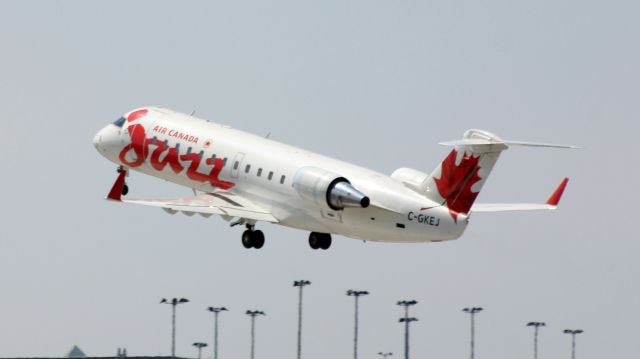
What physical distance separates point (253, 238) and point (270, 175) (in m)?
3.33

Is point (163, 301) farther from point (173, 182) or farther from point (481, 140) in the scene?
point (481, 140)

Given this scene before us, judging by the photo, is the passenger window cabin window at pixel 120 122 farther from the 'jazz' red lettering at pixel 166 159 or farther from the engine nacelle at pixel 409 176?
the engine nacelle at pixel 409 176

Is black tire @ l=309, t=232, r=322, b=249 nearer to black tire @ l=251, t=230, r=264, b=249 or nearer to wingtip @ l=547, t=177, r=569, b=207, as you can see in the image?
black tire @ l=251, t=230, r=264, b=249

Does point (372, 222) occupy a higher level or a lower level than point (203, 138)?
lower

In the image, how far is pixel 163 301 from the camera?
104688 millimetres

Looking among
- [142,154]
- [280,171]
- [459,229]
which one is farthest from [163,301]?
[459,229]

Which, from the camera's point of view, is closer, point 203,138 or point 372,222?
point 372,222

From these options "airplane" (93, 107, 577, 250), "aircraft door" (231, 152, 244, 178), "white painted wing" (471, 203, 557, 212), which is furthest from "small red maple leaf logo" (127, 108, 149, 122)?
"white painted wing" (471, 203, 557, 212)

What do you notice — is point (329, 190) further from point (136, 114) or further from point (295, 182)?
point (136, 114)

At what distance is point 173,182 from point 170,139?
1840 millimetres

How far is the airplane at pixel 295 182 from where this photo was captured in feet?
219

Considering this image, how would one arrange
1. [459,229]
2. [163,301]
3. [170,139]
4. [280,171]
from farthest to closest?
[163,301]
[170,139]
[280,171]
[459,229]

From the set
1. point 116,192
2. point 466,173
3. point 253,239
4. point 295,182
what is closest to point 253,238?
point 253,239

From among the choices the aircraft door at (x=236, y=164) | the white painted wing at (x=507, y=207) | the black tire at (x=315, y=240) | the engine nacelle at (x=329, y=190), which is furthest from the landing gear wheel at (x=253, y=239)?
the white painted wing at (x=507, y=207)
